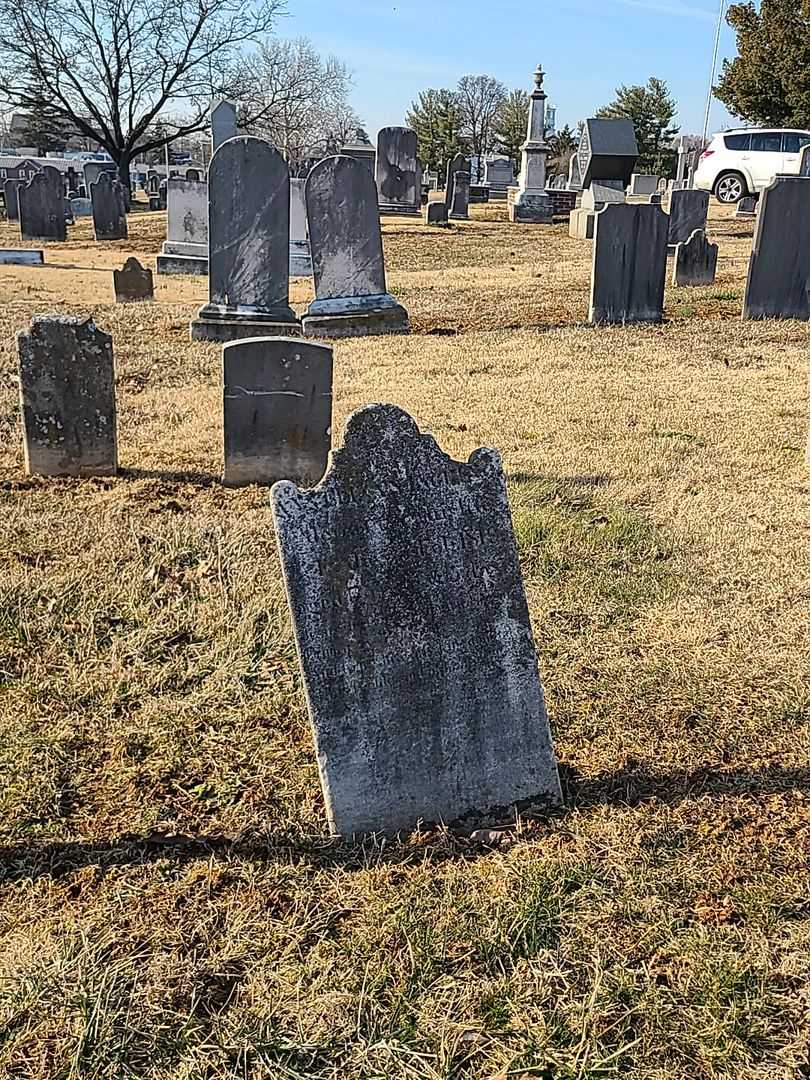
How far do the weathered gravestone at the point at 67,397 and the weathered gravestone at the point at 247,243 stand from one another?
3.76 meters

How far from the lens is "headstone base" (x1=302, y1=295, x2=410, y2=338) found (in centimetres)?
966

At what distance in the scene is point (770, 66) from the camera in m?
34.2

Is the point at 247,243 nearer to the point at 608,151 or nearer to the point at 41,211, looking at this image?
the point at 41,211

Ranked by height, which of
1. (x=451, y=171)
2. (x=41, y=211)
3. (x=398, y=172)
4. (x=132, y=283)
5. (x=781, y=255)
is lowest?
(x=132, y=283)

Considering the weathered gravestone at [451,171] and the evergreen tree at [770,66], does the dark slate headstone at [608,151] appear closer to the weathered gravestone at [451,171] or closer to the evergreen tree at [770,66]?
the weathered gravestone at [451,171]

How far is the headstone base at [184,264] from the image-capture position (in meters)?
14.5

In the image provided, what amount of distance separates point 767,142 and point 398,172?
10293mm

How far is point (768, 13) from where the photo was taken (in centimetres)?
3425

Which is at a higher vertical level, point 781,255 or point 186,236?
point 186,236

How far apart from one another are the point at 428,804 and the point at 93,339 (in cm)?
365

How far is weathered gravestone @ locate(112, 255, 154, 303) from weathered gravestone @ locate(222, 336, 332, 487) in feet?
25.0

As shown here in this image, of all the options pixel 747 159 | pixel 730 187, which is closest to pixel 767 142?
pixel 747 159

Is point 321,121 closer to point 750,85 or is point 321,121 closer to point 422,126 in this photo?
point 422,126

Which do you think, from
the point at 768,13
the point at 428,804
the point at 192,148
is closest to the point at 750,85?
the point at 768,13
